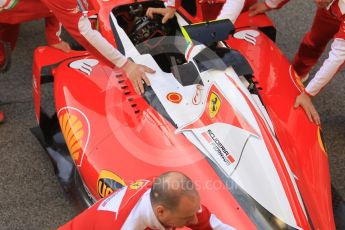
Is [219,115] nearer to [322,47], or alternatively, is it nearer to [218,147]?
[218,147]

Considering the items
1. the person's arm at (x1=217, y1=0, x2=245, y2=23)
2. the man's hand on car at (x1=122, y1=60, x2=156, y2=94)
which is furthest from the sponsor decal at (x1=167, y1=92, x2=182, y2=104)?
the person's arm at (x1=217, y1=0, x2=245, y2=23)

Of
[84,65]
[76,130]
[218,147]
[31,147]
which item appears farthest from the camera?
[31,147]

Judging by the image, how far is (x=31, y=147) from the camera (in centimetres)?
301

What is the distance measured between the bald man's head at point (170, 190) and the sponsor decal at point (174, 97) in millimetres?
789

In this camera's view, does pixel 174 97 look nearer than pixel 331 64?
Yes

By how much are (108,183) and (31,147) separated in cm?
100

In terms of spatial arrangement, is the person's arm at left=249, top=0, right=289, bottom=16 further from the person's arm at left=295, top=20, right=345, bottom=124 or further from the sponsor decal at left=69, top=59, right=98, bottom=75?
the sponsor decal at left=69, top=59, right=98, bottom=75

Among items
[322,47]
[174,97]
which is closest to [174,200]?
[174,97]

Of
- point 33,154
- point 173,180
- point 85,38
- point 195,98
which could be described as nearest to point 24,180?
point 33,154

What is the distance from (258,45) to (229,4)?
0.26 metres

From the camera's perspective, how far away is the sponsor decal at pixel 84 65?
2656 millimetres

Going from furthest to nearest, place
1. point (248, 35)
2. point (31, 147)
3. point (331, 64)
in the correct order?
point (31, 147)
point (248, 35)
point (331, 64)

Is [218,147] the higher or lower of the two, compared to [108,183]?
higher

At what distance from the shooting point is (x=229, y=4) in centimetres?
277
